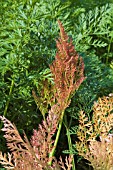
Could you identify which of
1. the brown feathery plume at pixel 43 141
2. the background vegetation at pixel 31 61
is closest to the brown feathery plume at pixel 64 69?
the brown feathery plume at pixel 43 141

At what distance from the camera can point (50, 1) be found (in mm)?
2992

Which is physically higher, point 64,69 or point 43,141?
point 64,69

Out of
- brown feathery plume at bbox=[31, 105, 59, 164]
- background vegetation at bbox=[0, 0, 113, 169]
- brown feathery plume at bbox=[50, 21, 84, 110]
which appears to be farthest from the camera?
background vegetation at bbox=[0, 0, 113, 169]

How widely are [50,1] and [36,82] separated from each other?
0.70 meters

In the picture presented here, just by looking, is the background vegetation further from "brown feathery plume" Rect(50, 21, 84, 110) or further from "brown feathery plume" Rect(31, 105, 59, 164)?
"brown feathery plume" Rect(31, 105, 59, 164)

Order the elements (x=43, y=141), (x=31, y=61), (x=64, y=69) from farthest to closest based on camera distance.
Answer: (x=31, y=61)
(x=64, y=69)
(x=43, y=141)

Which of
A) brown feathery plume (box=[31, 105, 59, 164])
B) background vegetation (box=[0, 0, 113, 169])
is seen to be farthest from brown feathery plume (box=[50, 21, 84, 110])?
background vegetation (box=[0, 0, 113, 169])

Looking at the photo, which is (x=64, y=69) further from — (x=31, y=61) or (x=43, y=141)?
(x=31, y=61)

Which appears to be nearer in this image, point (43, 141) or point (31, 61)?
point (43, 141)

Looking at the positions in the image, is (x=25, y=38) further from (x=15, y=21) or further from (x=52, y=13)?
(x=52, y=13)

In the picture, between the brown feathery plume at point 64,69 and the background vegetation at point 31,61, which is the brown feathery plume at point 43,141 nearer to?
the brown feathery plume at point 64,69

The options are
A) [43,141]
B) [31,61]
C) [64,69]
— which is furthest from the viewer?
[31,61]

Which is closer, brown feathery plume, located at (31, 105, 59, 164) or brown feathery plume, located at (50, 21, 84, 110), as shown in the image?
brown feathery plume, located at (31, 105, 59, 164)

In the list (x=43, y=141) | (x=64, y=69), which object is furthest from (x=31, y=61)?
(x=43, y=141)
